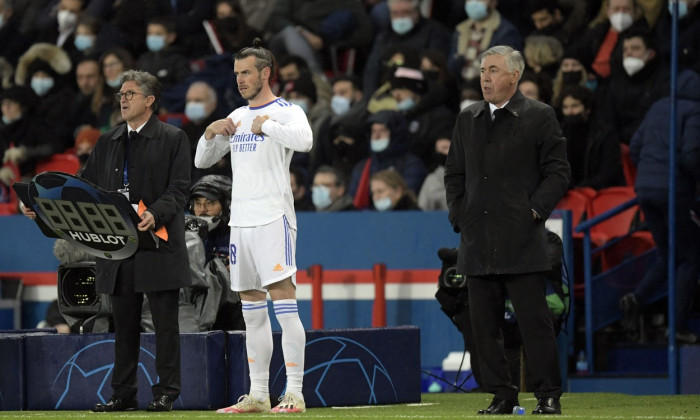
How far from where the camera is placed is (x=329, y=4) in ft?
50.8

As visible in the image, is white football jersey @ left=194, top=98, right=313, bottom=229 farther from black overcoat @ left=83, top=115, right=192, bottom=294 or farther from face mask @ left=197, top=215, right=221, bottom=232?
face mask @ left=197, top=215, right=221, bottom=232

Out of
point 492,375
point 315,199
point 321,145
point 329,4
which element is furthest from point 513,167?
point 329,4

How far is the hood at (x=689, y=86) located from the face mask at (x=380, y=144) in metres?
2.90

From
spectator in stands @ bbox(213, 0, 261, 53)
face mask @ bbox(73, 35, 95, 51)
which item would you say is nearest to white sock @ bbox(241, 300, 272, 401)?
spectator in stands @ bbox(213, 0, 261, 53)

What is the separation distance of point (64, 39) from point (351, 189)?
504 cm

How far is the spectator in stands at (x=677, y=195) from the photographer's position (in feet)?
36.9

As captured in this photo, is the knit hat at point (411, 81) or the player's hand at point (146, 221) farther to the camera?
the knit hat at point (411, 81)

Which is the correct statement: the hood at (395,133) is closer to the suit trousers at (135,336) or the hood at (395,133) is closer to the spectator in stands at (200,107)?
the spectator in stands at (200,107)

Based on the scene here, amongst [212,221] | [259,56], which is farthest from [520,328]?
[212,221]

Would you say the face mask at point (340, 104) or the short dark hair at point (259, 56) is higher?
the face mask at point (340, 104)

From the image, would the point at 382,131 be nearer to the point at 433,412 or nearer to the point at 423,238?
the point at 423,238

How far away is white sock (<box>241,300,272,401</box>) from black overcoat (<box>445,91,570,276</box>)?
3.73ft

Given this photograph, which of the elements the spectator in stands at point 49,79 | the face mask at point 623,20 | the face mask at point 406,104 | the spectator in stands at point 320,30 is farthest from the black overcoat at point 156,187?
the spectator in stands at point 49,79

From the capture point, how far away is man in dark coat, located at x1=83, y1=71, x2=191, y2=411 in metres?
8.41
